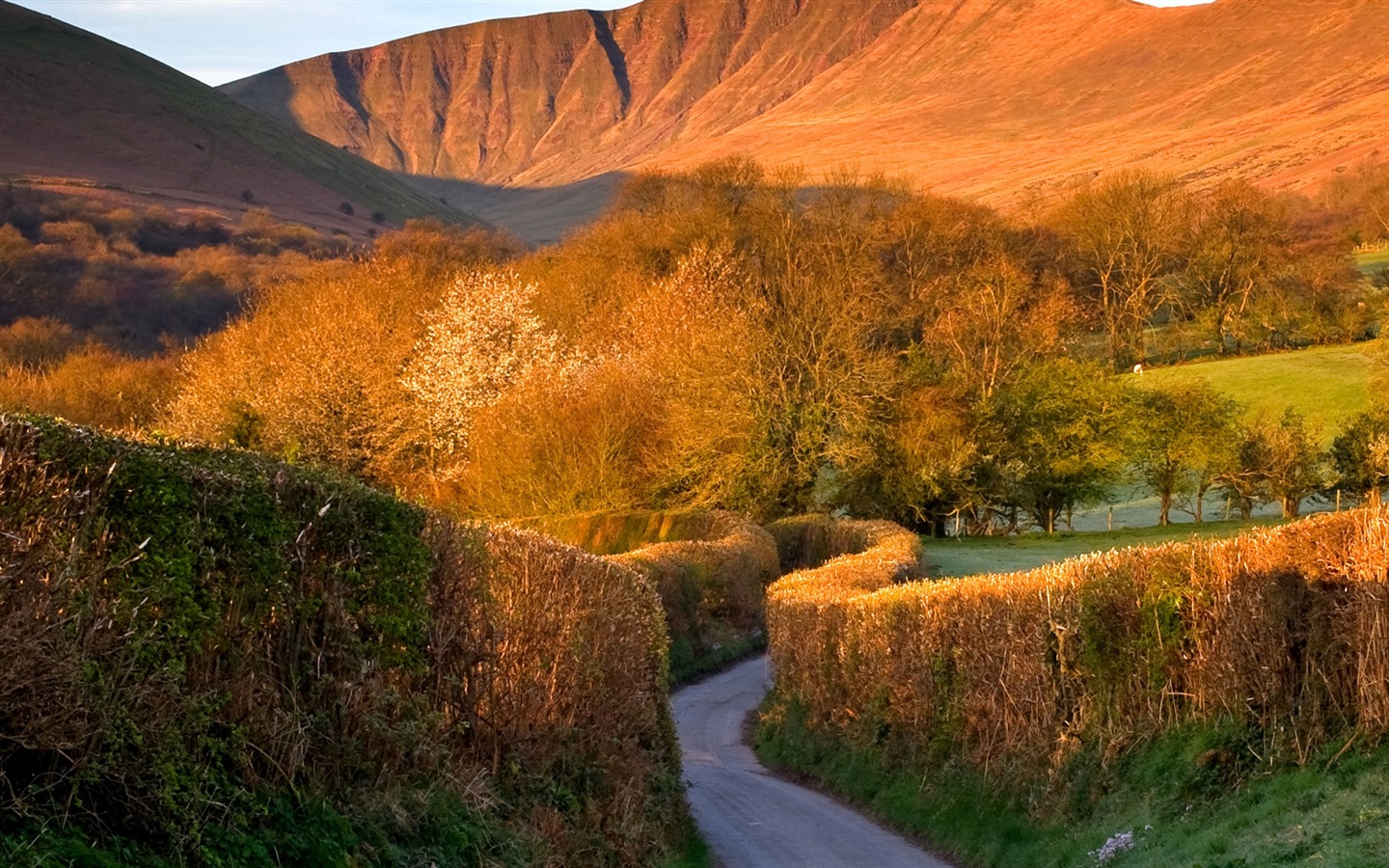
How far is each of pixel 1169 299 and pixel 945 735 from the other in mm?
66871

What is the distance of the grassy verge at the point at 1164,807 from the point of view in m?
10.1

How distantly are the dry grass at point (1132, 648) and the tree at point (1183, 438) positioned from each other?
4100 centimetres

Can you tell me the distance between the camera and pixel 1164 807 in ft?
42.2

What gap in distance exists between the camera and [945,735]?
17.5 meters

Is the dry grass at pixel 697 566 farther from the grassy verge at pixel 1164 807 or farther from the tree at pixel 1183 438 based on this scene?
the tree at pixel 1183 438

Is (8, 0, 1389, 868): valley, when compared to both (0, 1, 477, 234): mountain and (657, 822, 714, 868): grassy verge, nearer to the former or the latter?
(657, 822, 714, 868): grassy verge

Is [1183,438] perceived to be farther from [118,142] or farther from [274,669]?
[118,142]

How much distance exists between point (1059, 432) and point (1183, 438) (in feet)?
17.3

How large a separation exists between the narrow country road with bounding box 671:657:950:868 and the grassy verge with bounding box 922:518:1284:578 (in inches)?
692

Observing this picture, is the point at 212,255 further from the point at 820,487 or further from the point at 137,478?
the point at 137,478

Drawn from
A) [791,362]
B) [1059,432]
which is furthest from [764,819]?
[1059,432]

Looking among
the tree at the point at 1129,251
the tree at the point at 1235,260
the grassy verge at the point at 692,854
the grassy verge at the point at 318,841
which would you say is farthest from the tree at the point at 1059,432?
the grassy verge at the point at 318,841

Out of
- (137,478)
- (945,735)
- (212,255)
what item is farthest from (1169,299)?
(212,255)

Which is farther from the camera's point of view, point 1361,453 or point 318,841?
point 1361,453
